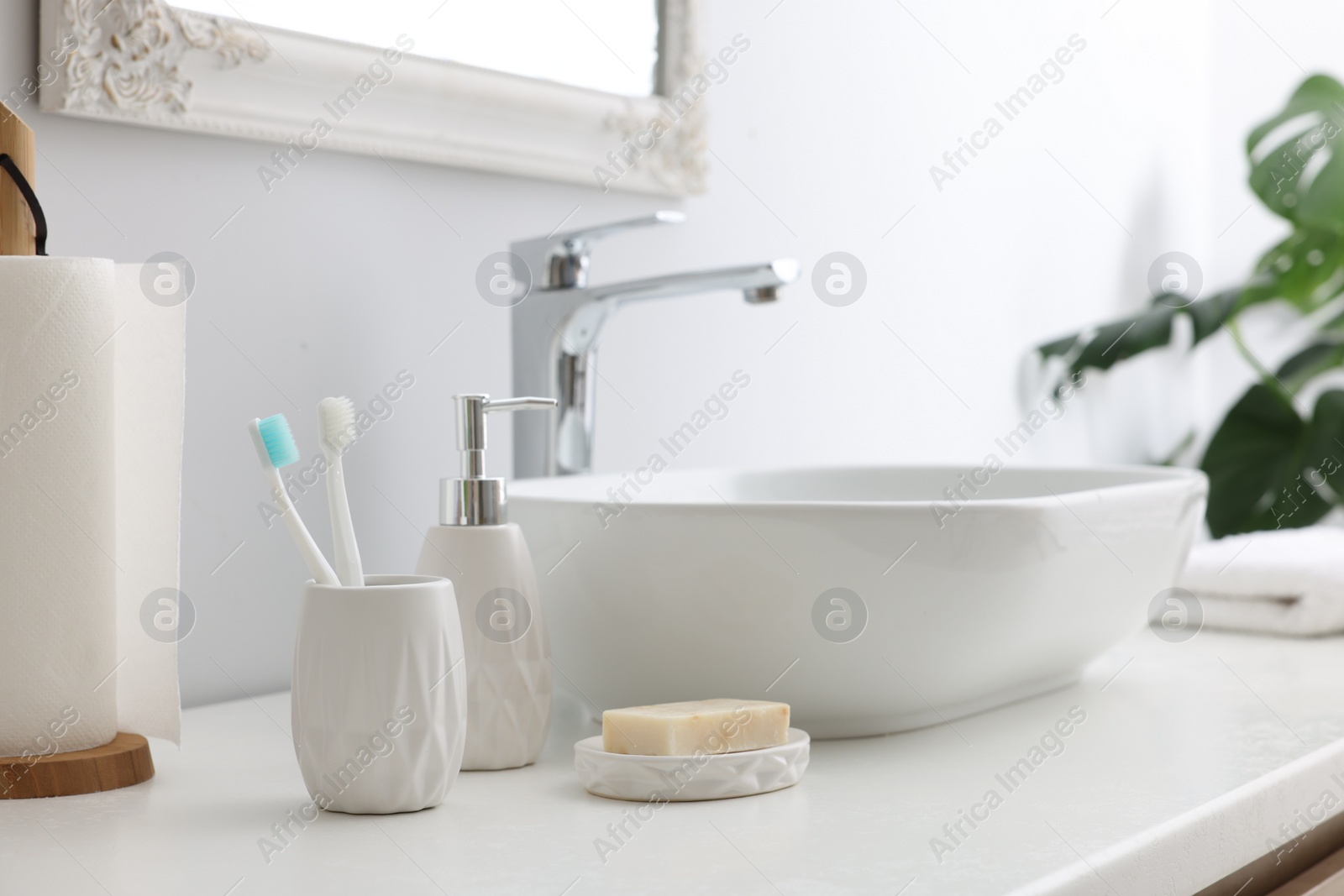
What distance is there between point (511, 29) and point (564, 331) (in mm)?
238

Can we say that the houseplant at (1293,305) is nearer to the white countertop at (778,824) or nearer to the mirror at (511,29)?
the mirror at (511,29)

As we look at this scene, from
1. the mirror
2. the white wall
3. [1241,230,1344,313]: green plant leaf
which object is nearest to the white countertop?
the white wall

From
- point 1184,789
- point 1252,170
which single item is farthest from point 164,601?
point 1252,170

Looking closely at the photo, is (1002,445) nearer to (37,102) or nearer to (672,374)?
(672,374)

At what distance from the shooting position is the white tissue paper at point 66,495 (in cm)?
56

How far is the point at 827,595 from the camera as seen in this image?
0.65 m

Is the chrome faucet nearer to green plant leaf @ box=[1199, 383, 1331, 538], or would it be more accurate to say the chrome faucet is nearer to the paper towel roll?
the paper towel roll

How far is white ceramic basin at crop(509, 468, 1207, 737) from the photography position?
649mm

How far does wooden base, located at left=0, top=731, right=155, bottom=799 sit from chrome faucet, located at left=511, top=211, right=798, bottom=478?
0.39 meters

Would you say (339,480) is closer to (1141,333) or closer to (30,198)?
(30,198)

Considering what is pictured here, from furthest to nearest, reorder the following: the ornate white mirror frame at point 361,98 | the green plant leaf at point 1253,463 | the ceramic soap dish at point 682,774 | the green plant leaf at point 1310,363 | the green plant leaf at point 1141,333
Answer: the green plant leaf at point 1310,363 < the green plant leaf at point 1253,463 < the green plant leaf at point 1141,333 < the ornate white mirror frame at point 361,98 < the ceramic soap dish at point 682,774

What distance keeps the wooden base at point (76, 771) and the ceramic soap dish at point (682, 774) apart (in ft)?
0.68

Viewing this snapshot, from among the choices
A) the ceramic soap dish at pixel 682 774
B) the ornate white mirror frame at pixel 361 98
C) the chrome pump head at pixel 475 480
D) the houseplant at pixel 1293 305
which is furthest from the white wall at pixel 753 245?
the ceramic soap dish at pixel 682 774

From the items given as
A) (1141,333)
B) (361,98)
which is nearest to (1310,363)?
(1141,333)
